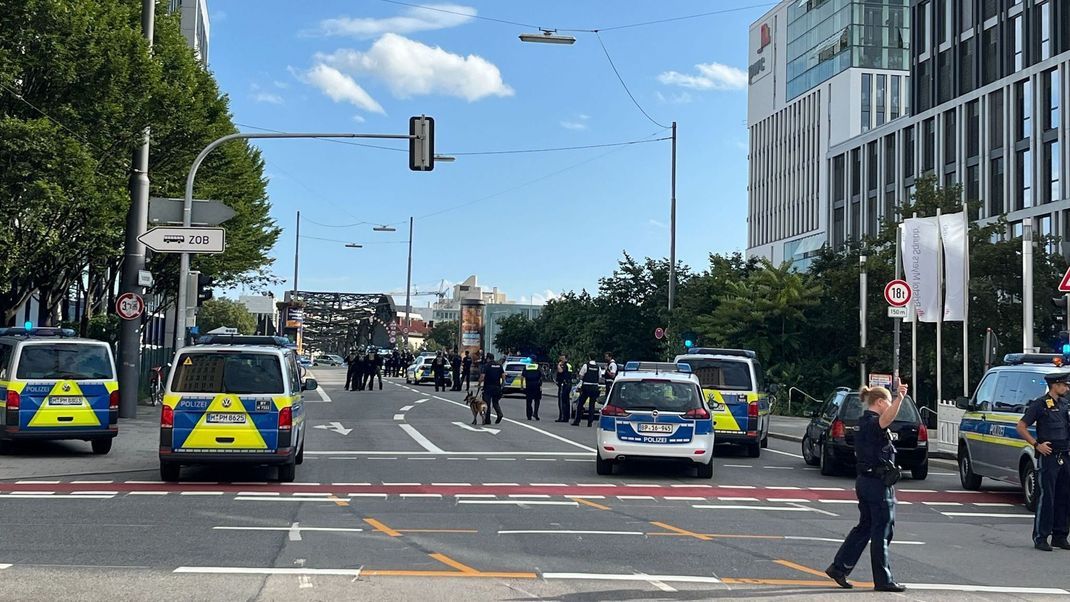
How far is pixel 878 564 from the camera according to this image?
9094mm

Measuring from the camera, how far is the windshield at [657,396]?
59.3 ft

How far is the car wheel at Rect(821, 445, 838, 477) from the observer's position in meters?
19.3

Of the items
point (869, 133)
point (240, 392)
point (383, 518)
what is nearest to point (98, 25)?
point (240, 392)

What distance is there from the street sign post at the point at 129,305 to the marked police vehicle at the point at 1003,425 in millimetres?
17040

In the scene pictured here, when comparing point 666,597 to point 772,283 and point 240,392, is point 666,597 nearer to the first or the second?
point 240,392

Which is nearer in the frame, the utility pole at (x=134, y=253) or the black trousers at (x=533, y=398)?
the utility pole at (x=134, y=253)

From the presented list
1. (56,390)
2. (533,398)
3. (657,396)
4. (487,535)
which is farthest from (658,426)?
(533,398)

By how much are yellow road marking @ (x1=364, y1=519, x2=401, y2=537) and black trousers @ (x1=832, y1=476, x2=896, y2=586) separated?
441 centimetres

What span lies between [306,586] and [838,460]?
39.5ft

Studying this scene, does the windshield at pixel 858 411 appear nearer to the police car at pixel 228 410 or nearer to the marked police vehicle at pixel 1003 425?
the marked police vehicle at pixel 1003 425

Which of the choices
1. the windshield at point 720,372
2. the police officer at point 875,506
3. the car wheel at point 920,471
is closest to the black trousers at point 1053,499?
the police officer at point 875,506

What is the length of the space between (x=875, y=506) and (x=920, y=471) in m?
10.7

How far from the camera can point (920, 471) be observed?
19250 mm

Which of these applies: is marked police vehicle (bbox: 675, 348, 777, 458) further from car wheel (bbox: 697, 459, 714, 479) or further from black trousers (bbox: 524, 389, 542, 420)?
black trousers (bbox: 524, 389, 542, 420)
